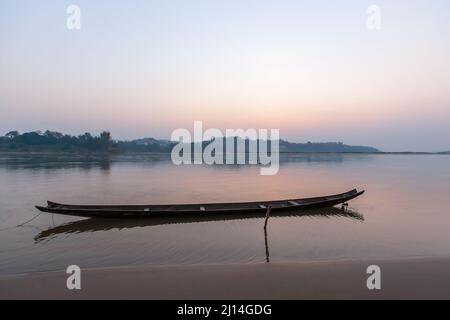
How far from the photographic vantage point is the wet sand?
6.38m

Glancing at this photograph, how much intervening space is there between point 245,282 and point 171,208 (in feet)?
29.0

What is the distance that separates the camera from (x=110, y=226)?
13.4 meters

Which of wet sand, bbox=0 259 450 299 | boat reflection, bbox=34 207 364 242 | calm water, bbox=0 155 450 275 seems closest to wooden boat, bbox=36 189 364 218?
boat reflection, bbox=34 207 364 242

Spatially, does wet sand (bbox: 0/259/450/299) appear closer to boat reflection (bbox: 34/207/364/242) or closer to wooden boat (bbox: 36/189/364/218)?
wooden boat (bbox: 36/189/364/218)

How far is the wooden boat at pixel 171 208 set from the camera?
13.6 metres

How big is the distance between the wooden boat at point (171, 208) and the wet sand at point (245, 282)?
4982 millimetres

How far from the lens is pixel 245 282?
7.02 m

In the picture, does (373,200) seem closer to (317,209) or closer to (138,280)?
(317,209)

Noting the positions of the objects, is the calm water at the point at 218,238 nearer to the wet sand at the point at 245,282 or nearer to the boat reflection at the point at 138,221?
the boat reflection at the point at 138,221

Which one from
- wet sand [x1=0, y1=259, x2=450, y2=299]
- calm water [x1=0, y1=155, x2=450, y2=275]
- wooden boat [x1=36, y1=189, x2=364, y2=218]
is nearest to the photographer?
wet sand [x1=0, y1=259, x2=450, y2=299]

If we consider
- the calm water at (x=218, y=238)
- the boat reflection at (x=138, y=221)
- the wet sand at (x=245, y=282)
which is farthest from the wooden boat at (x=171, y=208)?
the wet sand at (x=245, y=282)

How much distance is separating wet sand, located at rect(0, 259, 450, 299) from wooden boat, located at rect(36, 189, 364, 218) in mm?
4982

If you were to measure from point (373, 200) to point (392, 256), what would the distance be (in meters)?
13.4
